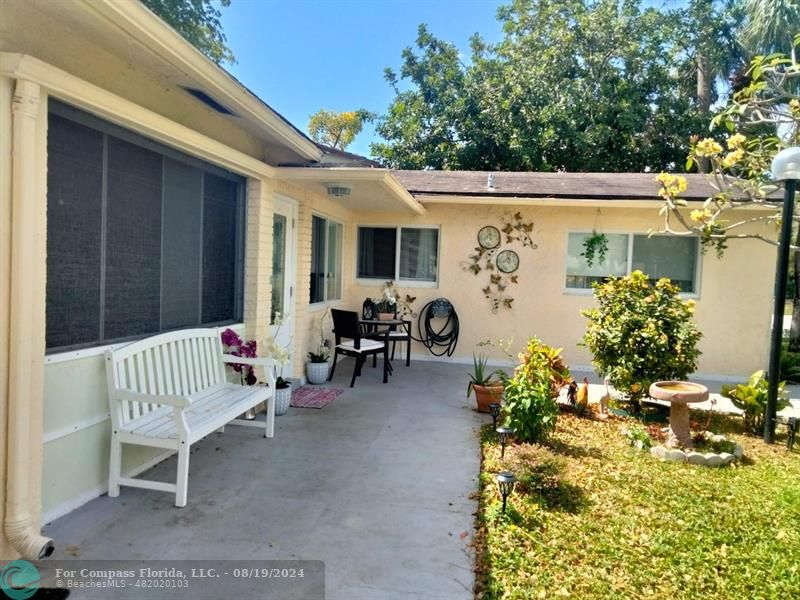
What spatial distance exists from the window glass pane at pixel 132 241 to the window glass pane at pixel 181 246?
0.10 m

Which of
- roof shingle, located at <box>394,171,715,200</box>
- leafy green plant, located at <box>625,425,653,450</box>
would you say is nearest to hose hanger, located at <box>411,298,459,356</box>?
roof shingle, located at <box>394,171,715,200</box>

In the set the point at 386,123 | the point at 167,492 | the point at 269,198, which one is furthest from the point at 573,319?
the point at 386,123

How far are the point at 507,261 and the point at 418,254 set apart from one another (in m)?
1.47

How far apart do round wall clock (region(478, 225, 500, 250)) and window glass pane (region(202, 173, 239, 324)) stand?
4.34 metres

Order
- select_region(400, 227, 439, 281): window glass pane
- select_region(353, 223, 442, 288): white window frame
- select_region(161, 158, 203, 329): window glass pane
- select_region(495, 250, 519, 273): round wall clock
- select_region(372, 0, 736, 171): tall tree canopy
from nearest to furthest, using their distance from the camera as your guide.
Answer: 1. select_region(161, 158, 203, 329): window glass pane
2. select_region(495, 250, 519, 273): round wall clock
3. select_region(353, 223, 442, 288): white window frame
4. select_region(400, 227, 439, 281): window glass pane
5. select_region(372, 0, 736, 171): tall tree canopy

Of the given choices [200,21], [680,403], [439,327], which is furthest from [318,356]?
[200,21]

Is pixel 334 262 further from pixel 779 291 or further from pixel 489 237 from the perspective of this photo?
pixel 779 291

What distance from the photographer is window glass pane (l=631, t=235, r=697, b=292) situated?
7617 millimetres

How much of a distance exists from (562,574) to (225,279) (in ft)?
11.8

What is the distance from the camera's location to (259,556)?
8.32 ft

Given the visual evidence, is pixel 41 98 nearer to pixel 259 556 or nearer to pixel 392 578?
pixel 259 556

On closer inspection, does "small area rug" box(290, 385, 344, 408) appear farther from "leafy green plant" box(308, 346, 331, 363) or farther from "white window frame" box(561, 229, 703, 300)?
"white window frame" box(561, 229, 703, 300)

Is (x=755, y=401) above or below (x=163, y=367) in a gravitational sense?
below

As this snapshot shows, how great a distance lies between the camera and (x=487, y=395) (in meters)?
5.26
